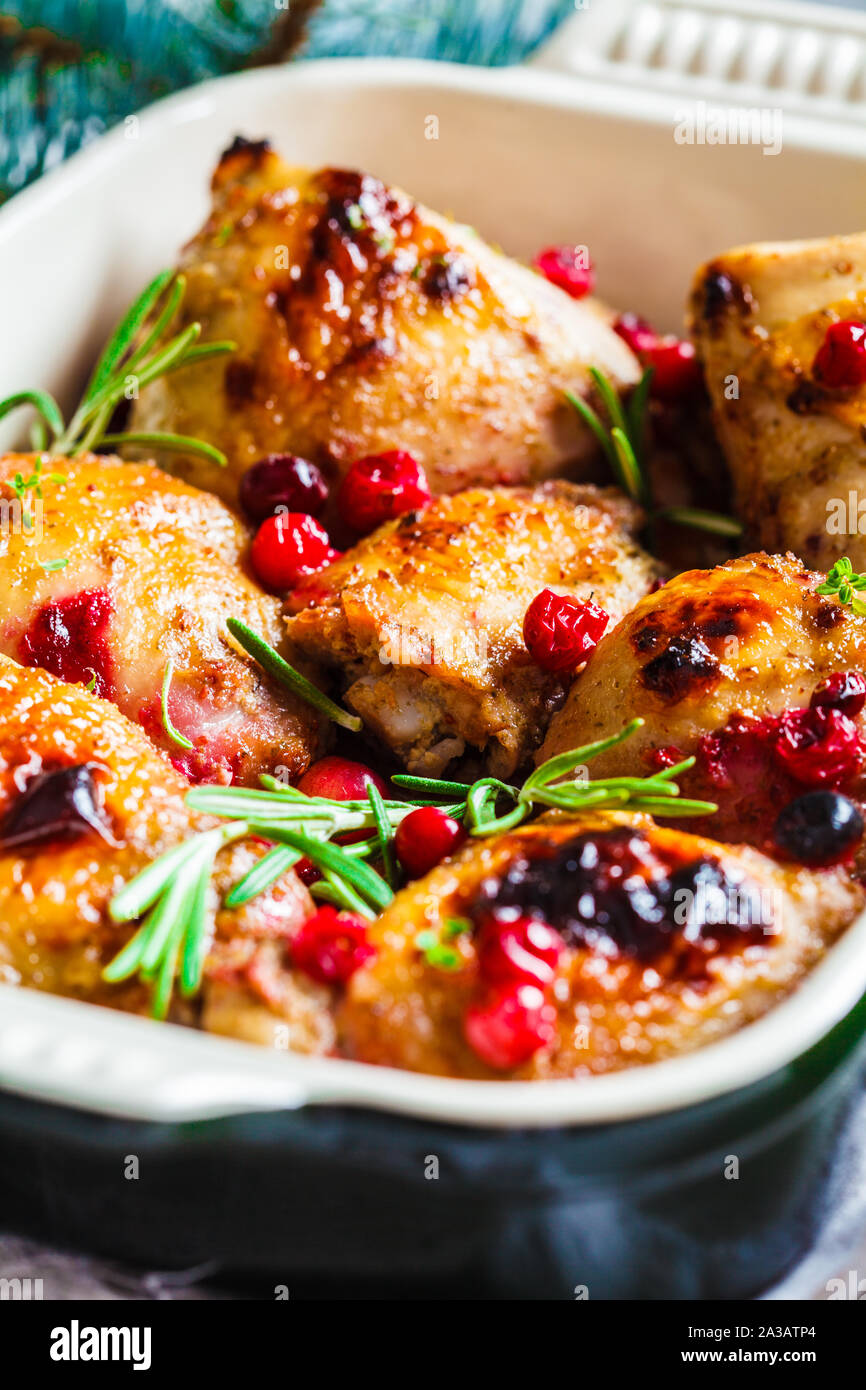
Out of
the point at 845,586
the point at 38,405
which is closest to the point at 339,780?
the point at 845,586

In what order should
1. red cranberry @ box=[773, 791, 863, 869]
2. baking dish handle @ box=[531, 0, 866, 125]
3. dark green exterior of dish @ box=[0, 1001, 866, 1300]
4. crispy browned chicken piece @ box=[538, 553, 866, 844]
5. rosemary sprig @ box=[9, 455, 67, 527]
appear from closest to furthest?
dark green exterior of dish @ box=[0, 1001, 866, 1300]
red cranberry @ box=[773, 791, 863, 869]
crispy browned chicken piece @ box=[538, 553, 866, 844]
rosemary sprig @ box=[9, 455, 67, 527]
baking dish handle @ box=[531, 0, 866, 125]

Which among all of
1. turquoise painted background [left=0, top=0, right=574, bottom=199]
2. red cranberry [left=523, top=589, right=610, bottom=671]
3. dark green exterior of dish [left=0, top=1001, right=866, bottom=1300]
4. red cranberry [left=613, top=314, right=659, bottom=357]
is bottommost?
dark green exterior of dish [left=0, top=1001, right=866, bottom=1300]

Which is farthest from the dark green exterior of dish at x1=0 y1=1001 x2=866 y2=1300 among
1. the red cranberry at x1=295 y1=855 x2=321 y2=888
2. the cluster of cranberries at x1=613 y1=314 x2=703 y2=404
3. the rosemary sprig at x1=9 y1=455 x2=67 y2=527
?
the cluster of cranberries at x1=613 y1=314 x2=703 y2=404

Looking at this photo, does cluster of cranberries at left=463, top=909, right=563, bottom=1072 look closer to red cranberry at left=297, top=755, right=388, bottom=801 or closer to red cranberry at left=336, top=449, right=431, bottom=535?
red cranberry at left=297, top=755, right=388, bottom=801

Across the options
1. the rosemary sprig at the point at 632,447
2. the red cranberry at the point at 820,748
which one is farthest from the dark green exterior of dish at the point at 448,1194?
the rosemary sprig at the point at 632,447

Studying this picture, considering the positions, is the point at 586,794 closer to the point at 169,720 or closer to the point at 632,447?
the point at 169,720

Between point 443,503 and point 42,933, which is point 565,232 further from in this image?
point 42,933

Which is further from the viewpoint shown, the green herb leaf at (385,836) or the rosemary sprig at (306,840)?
the green herb leaf at (385,836)

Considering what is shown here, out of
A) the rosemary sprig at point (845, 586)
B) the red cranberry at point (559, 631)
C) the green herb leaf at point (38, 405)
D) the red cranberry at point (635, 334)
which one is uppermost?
the rosemary sprig at point (845, 586)

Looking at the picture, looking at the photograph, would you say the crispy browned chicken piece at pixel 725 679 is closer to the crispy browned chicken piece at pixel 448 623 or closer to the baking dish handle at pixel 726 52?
the crispy browned chicken piece at pixel 448 623
